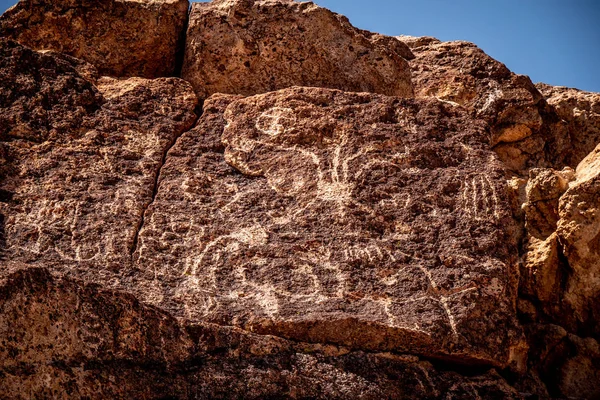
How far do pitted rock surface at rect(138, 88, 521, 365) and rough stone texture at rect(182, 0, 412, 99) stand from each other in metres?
0.36

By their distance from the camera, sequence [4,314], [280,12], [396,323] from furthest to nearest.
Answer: [280,12], [396,323], [4,314]

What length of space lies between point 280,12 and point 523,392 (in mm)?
2461

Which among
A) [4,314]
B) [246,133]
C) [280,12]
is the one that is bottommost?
[4,314]

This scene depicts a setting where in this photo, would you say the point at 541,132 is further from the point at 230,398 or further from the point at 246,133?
the point at 230,398

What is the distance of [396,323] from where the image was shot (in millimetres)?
3305

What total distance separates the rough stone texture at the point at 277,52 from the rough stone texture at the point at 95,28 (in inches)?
9.9

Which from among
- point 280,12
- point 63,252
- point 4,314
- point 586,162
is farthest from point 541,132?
point 4,314

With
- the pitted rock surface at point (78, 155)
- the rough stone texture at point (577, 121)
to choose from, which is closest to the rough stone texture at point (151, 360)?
the pitted rock surface at point (78, 155)

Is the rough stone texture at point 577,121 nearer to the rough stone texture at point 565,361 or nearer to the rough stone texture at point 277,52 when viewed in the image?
the rough stone texture at point 277,52

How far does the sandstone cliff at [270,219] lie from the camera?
3148 mm

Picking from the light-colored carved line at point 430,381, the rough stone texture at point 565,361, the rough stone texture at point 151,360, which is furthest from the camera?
the rough stone texture at point 565,361

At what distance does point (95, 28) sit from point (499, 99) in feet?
7.80

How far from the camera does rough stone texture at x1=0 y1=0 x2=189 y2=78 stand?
4.54 metres

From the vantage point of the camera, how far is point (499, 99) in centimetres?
470
